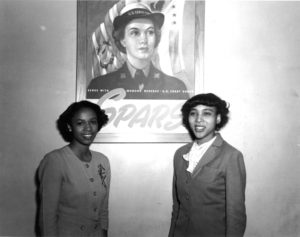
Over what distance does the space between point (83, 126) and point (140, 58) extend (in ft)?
2.29

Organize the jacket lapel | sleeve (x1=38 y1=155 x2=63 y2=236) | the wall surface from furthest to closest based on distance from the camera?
the wall surface, the jacket lapel, sleeve (x1=38 y1=155 x2=63 y2=236)

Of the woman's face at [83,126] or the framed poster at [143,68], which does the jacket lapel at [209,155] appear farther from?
the woman's face at [83,126]

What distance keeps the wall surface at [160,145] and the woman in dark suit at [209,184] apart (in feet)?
1.41

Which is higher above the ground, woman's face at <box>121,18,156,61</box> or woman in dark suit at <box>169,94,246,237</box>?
woman's face at <box>121,18,156,61</box>

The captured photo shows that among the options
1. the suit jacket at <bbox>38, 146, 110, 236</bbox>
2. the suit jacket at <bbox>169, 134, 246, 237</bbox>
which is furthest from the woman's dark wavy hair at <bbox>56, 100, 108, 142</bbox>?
the suit jacket at <bbox>169, 134, 246, 237</bbox>

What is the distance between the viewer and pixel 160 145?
2.12 metres

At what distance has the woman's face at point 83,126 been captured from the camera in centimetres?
168

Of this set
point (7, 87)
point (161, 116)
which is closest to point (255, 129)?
point (161, 116)

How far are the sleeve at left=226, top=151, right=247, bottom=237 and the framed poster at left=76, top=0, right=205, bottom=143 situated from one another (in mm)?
587

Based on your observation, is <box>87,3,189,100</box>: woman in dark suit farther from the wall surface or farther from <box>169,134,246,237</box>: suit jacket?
<box>169,134,246,237</box>: suit jacket

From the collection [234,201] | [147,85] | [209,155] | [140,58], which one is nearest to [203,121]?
[209,155]

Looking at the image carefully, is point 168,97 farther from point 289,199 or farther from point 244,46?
point 289,199

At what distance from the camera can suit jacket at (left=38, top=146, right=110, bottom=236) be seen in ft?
4.97

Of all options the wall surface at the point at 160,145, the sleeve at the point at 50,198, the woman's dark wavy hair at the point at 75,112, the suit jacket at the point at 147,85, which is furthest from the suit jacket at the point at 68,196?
the suit jacket at the point at 147,85
